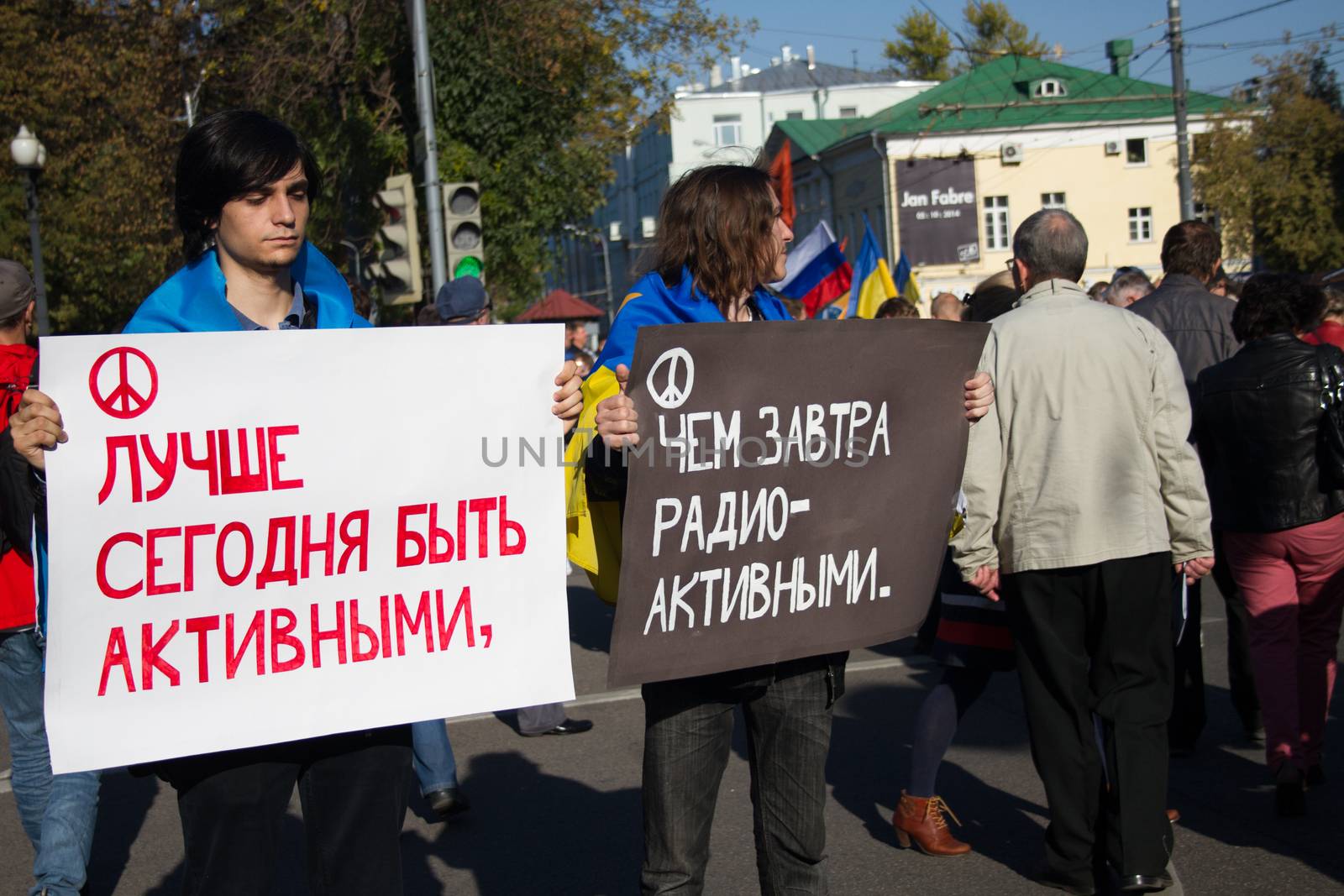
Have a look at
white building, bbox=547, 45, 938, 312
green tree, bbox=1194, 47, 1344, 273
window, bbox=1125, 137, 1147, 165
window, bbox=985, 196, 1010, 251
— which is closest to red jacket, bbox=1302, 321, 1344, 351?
green tree, bbox=1194, 47, 1344, 273

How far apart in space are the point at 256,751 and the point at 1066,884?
2.53 metres

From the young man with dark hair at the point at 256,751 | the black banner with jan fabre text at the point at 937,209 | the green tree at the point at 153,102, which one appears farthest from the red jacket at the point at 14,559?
the black banner with jan fabre text at the point at 937,209

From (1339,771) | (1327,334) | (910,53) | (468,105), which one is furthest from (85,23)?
(910,53)

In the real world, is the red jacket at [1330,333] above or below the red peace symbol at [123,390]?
below

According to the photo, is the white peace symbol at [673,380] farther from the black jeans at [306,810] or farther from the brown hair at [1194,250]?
the brown hair at [1194,250]

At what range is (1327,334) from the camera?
6766mm

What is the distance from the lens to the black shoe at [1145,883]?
3.81 m

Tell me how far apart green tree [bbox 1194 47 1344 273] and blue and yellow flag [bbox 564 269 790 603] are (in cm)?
3463

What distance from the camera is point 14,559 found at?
390 cm

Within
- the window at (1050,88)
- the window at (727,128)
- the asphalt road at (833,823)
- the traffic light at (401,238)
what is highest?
the window at (727,128)

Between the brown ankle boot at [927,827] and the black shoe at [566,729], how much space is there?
82.0 inches

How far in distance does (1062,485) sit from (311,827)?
2331mm

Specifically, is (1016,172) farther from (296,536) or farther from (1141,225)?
(296,536)

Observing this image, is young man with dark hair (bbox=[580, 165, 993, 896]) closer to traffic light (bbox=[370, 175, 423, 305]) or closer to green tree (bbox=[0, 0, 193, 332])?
traffic light (bbox=[370, 175, 423, 305])
